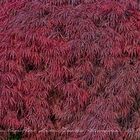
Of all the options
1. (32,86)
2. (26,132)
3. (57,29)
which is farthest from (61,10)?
(26,132)

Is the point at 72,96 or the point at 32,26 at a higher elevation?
the point at 32,26

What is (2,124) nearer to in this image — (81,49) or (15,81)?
(15,81)

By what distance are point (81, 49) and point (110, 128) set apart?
2.22 feet

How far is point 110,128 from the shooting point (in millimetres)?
4996

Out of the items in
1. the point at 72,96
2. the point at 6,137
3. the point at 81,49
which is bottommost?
the point at 6,137

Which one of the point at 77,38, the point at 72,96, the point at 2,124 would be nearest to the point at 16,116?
the point at 2,124

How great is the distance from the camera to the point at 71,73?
16.8 ft

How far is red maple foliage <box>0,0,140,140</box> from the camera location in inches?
198

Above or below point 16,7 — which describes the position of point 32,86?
below

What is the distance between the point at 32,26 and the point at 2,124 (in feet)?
2.70

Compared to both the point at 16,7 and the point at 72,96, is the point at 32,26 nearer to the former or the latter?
the point at 16,7

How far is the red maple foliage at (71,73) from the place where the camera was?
16.5ft

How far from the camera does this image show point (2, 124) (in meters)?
5.05

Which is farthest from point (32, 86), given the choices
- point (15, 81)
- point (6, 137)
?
point (6, 137)
